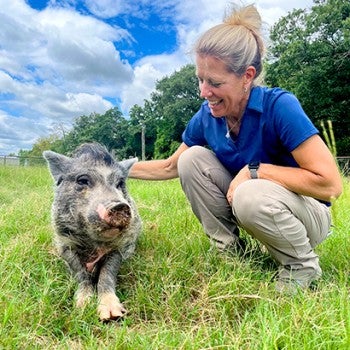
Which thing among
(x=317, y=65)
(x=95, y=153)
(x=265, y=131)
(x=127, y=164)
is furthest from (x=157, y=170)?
(x=317, y=65)

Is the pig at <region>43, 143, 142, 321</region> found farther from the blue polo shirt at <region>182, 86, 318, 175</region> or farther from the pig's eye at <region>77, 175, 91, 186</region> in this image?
the blue polo shirt at <region>182, 86, 318, 175</region>

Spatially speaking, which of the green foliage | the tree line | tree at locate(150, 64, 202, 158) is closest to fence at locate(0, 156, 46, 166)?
the tree line

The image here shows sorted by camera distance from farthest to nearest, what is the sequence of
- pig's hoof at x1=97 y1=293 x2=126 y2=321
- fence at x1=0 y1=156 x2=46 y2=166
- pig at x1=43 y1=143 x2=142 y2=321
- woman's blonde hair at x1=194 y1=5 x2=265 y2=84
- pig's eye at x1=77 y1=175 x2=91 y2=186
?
fence at x1=0 y1=156 x2=46 y2=166 < pig's eye at x1=77 y1=175 x2=91 y2=186 < woman's blonde hair at x1=194 y1=5 x2=265 y2=84 < pig at x1=43 y1=143 x2=142 y2=321 < pig's hoof at x1=97 y1=293 x2=126 y2=321

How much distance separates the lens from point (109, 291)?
106 inches

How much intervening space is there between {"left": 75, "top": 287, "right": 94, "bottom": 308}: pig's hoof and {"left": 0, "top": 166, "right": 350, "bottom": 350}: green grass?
0.17ft

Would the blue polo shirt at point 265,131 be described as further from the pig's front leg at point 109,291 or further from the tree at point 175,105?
the tree at point 175,105

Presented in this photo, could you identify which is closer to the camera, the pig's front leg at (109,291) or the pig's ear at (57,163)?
the pig's front leg at (109,291)

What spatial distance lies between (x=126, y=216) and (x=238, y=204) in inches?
29.2

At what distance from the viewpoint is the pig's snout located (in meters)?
2.58

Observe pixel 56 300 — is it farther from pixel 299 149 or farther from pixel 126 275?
pixel 299 149

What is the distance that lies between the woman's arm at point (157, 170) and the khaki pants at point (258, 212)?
1.19 ft

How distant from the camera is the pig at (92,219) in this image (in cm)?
269

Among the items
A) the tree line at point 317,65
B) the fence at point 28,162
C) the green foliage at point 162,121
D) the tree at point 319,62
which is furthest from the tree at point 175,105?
the fence at point 28,162

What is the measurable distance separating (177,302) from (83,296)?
0.58 meters
